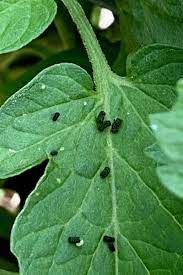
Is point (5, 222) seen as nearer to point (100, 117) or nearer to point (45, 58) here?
point (45, 58)

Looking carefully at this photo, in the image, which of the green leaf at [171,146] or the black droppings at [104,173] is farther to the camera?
the black droppings at [104,173]

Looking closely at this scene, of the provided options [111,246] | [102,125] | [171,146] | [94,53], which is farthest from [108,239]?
[171,146]

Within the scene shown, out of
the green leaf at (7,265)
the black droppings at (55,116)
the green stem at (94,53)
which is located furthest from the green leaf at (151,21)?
the green leaf at (7,265)

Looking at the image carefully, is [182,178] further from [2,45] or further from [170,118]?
[2,45]

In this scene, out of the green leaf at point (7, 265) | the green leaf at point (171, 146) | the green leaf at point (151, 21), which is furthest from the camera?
the green leaf at point (7, 265)

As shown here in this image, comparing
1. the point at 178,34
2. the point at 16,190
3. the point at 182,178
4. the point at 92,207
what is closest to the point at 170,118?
the point at 182,178

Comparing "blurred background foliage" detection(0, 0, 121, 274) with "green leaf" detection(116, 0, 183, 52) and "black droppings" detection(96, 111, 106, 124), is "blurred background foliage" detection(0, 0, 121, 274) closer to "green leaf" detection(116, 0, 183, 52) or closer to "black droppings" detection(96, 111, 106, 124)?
"green leaf" detection(116, 0, 183, 52)

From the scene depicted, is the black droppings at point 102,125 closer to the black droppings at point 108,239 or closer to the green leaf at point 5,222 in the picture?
the black droppings at point 108,239

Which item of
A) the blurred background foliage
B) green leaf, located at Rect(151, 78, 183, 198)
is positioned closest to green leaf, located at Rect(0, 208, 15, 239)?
the blurred background foliage
